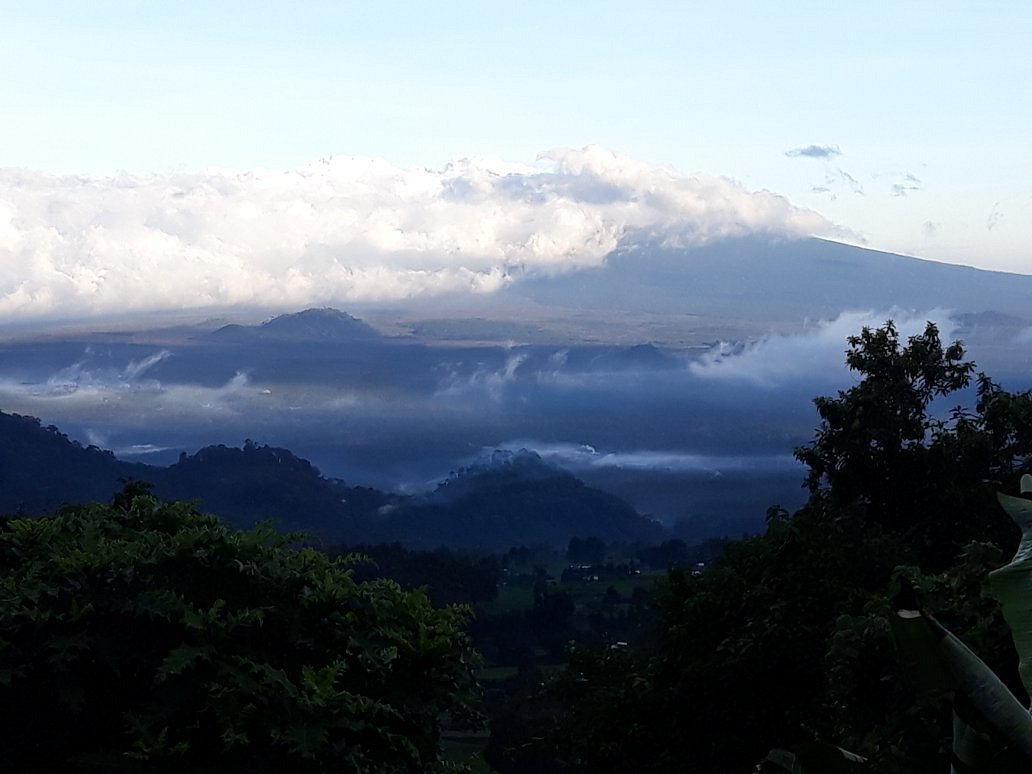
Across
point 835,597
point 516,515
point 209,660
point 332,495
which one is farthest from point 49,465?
point 209,660

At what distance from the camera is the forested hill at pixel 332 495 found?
339 ft

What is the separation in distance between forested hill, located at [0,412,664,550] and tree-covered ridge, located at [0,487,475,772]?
70409 millimetres

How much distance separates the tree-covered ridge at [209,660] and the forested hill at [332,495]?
231 ft

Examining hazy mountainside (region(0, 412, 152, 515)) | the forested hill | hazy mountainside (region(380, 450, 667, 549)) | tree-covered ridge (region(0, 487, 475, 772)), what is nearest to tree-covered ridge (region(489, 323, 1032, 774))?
tree-covered ridge (region(0, 487, 475, 772))

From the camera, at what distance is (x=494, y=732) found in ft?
86.2

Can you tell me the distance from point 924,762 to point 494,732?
19185 millimetres

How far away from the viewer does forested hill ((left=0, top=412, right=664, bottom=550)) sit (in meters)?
103

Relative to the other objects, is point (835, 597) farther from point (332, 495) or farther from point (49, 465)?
point (332, 495)

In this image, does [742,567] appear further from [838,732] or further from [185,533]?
[185,533]

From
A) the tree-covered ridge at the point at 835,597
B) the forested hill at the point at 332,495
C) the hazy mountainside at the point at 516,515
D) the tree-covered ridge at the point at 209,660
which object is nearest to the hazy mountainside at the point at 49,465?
the forested hill at the point at 332,495

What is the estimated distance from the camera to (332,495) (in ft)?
464

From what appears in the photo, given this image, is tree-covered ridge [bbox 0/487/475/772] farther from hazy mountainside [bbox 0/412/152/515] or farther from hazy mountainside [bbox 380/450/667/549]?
hazy mountainside [bbox 380/450/667/549]

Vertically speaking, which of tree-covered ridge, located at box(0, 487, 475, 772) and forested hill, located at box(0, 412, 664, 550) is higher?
tree-covered ridge, located at box(0, 487, 475, 772)

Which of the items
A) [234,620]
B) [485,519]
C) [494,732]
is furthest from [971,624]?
[485,519]
